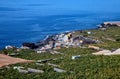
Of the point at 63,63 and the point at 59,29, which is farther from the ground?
the point at 63,63

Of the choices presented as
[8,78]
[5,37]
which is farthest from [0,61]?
[5,37]

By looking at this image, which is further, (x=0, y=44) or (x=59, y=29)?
(x=59, y=29)

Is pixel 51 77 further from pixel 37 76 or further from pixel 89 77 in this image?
pixel 89 77

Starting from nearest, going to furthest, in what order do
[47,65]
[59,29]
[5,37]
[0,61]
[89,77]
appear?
1. [89,77]
2. [47,65]
3. [0,61]
4. [5,37]
5. [59,29]

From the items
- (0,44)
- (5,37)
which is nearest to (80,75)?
(0,44)

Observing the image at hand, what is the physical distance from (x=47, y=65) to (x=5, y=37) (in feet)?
174

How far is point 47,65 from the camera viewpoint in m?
24.2

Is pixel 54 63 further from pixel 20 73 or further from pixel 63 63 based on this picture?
pixel 20 73

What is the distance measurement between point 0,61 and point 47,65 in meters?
5.02

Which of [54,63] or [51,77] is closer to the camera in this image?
[51,77]

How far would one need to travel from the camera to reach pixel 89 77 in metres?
20.0

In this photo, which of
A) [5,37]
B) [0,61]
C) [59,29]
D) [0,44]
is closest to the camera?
[0,61]

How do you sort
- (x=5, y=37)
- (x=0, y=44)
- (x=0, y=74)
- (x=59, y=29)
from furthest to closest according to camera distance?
(x=59, y=29), (x=5, y=37), (x=0, y=44), (x=0, y=74)

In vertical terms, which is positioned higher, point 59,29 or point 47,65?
point 47,65
